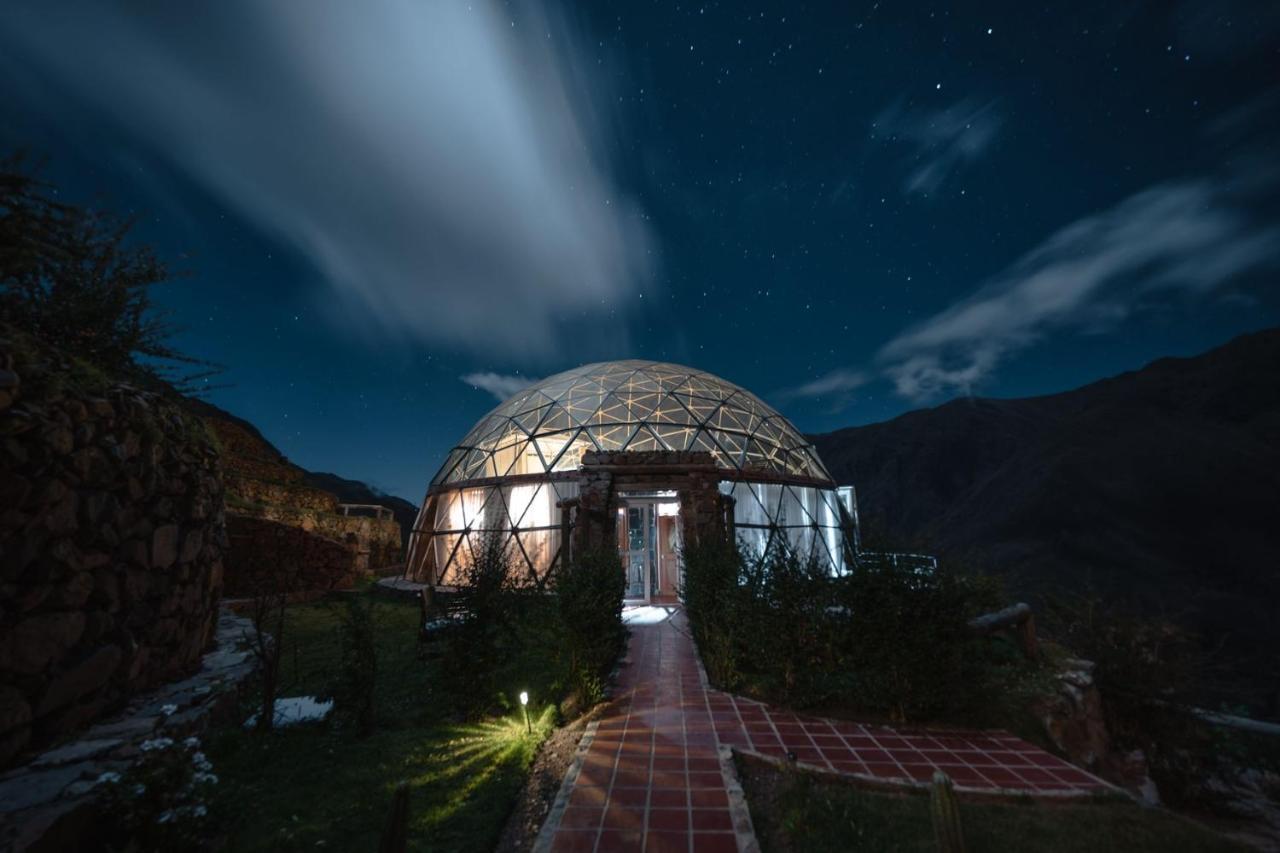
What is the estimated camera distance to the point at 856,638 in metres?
5.24

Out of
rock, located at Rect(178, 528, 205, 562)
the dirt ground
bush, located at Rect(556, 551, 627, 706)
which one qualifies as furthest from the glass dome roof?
the dirt ground

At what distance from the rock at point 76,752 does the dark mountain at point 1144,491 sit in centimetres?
3107

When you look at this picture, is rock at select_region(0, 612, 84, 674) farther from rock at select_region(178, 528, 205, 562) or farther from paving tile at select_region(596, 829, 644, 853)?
paving tile at select_region(596, 829, 644, 853)

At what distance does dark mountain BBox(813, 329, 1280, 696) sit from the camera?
30.7 metres

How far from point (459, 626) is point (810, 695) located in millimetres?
4119

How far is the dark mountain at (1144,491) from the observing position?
30656mm

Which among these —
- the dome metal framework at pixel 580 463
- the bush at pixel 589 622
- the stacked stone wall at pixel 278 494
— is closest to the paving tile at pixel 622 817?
the bush at pixel 589 622

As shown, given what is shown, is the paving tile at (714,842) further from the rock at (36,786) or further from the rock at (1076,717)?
the rock at (1076,717)

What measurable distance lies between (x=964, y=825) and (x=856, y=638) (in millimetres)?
2046

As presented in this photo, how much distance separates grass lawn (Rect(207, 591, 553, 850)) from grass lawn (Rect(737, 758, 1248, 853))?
6.42ft

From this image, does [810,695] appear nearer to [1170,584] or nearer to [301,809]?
[301,809]

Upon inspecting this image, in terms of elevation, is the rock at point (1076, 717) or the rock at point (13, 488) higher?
the rock at point (13, 488)

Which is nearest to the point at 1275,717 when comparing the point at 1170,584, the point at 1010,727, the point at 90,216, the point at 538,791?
the point at 1170,584

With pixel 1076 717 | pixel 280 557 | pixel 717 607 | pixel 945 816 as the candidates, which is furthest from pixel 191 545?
pixel 1076 717
